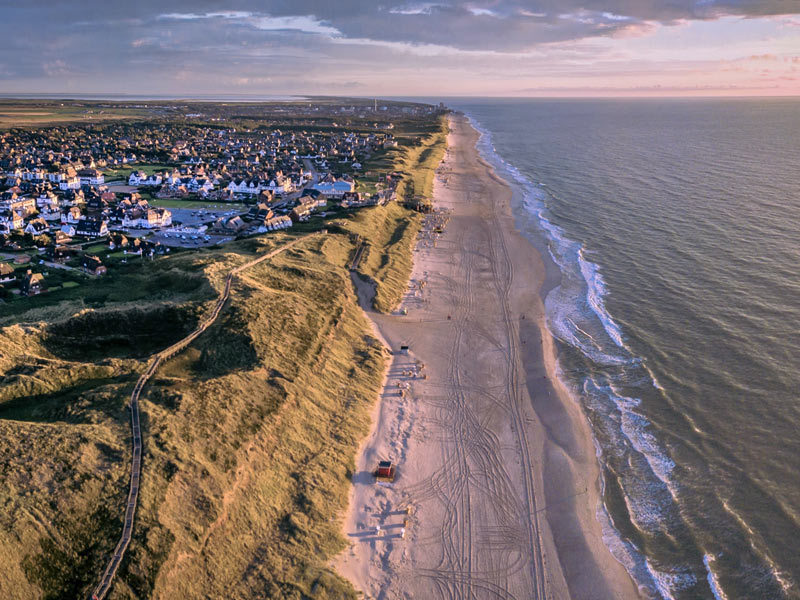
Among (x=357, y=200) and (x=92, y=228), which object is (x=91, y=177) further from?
(x=357, y=200)

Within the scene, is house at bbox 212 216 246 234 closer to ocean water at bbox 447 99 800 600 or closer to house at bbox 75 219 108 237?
house at bbox 75 219 108 237

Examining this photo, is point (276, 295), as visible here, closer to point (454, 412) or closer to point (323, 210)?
point (454, 412)

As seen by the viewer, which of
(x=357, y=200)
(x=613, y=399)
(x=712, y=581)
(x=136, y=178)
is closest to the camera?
(x=712, y=581)

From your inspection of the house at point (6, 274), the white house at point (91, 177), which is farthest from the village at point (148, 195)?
the white house at point (91, 177)

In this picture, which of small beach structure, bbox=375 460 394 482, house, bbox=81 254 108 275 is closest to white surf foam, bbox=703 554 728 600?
small beach structure, bbox=375 460 394 482

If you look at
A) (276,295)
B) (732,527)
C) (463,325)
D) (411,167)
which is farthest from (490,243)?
(411,167)

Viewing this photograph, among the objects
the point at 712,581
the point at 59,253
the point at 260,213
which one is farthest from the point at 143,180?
the point at 712,581

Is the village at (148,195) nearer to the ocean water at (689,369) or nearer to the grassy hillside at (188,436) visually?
the grassy hillside at (188,436)
